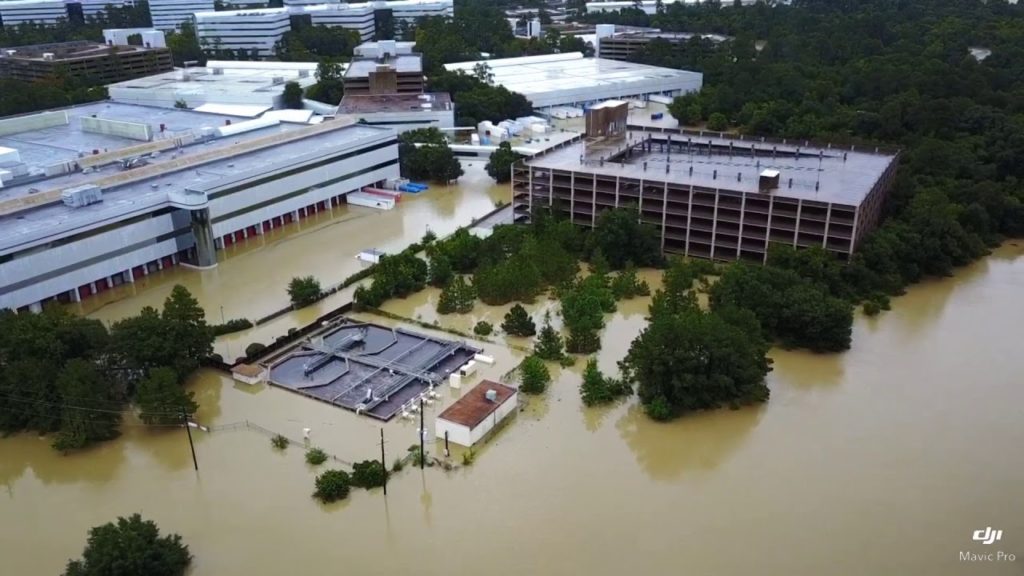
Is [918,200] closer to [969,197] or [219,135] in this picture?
[969,197]

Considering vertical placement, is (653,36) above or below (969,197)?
above

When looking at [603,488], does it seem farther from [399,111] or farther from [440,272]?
[399,111]

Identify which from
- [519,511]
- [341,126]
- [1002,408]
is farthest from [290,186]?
[1002,408]

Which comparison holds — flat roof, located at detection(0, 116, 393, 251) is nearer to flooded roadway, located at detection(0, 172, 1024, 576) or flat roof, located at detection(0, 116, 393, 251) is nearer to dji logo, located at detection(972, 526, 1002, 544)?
flooded roadway, located at detection(0, 172, 1024, 576)

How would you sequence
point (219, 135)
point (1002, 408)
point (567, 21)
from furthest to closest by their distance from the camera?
point (567, 21), point (219, 135), point (1002, 408)

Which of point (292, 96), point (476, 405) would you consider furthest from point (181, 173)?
point (292, 96)

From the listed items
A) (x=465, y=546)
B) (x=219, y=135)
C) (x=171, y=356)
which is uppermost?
(x=219, y=135)

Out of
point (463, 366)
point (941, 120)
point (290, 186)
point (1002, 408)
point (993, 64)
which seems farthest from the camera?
point (993, 64)

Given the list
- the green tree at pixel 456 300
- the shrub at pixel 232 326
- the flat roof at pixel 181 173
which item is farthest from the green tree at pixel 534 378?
the flat roof at pixel 181 173
